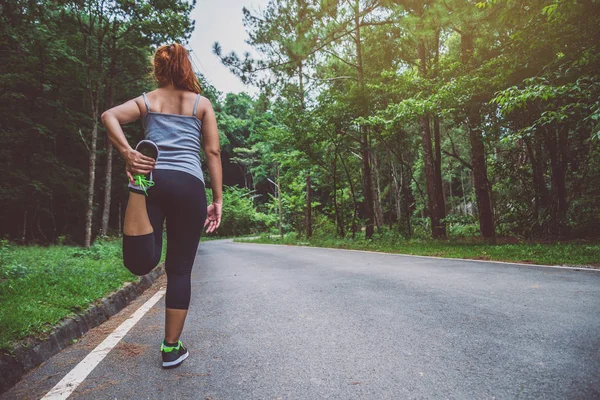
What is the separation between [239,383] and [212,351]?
608mm

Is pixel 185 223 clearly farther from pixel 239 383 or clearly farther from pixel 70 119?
pixel 70 119

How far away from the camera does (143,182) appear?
6.95 ft

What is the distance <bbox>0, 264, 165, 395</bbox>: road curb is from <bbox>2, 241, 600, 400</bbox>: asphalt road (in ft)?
0.35

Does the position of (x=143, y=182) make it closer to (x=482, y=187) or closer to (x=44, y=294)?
(x=44, y=294)

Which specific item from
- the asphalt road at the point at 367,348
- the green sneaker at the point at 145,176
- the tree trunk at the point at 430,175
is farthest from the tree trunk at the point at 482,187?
the green sneaker at the point at 145,176

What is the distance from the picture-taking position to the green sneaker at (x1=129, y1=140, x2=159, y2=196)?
6.88ft

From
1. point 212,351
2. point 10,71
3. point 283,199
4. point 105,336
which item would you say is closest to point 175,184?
point 212,351

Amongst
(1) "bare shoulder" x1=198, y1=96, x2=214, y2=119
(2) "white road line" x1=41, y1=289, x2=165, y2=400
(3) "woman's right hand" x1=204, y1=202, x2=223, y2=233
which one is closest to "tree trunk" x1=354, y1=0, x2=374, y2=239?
(2) "white road line" x1=41, y1=289, x2=165, y2=400

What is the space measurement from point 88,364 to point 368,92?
15.2 m

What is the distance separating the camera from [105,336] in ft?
10.2

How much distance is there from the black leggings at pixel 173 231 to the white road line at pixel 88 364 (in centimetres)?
71

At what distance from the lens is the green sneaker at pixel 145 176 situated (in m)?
2.10

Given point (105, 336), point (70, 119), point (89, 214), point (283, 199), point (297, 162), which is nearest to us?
point (105, 336)

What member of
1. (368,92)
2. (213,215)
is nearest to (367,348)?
(213,215)
